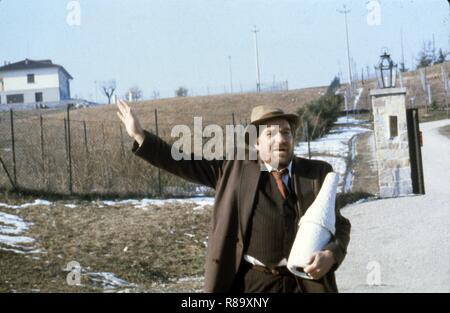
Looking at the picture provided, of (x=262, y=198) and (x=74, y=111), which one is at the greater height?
(x=74, y=111)

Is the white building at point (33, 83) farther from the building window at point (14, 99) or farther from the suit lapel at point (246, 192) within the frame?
the suit lapel at point (246, 192)

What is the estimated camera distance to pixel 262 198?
8.04ft

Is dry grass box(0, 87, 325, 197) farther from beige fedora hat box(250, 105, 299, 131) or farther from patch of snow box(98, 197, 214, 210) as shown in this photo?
beige fedora hat box(250, 105, 299, 131)

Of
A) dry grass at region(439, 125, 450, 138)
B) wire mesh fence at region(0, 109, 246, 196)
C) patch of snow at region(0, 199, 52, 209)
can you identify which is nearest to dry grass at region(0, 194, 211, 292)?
patch of snow at region(0, 199, 52, 209)

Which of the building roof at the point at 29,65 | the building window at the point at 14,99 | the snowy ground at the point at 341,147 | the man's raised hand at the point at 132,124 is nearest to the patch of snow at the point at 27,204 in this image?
the building roof at the point at 29,65

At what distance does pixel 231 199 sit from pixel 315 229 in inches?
13.8

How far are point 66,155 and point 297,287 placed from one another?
323 inches

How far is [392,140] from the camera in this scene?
8.65 metres

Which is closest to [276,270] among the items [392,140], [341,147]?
[392,140]

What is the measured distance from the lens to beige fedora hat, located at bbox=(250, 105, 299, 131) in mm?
2496

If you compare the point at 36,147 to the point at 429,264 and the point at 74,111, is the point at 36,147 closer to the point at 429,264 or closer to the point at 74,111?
the point at 74,111
